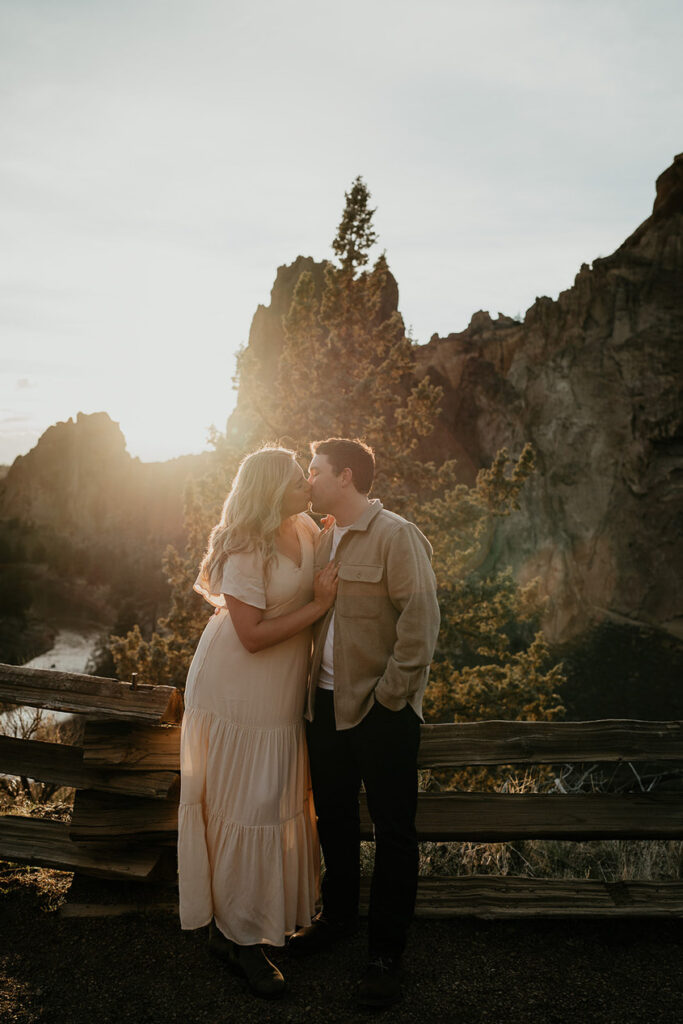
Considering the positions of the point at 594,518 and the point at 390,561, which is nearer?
the point at 390,561

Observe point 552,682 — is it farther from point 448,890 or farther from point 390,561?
point 390,561

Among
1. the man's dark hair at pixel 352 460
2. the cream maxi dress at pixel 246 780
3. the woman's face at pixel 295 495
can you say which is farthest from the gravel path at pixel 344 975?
the man's dark hair at pixel 352 460

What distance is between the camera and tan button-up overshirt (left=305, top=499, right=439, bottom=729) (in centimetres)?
287

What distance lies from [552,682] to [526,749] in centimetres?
1087

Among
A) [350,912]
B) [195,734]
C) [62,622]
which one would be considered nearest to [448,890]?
[350,912]

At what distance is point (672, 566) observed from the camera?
106 feet

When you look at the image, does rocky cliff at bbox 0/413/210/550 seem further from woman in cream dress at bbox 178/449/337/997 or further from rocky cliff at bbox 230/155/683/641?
woman in cream dress at bbox 178/449/337/997

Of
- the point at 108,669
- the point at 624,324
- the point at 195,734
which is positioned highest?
the point at 624,324

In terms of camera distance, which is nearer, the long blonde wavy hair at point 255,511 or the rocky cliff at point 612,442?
the long blonde wavy hair at point 255,511

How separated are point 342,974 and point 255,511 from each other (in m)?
2.08

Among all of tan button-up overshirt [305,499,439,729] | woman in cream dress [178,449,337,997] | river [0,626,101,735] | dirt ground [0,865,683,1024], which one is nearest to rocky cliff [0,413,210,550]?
river [0,626,101,735]

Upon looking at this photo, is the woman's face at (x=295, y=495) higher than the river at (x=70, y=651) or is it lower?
higher

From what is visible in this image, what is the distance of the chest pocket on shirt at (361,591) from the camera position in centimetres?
301

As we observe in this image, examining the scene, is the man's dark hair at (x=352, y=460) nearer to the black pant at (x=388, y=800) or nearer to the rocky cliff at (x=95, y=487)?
the black pant at (x=388, y=800)
